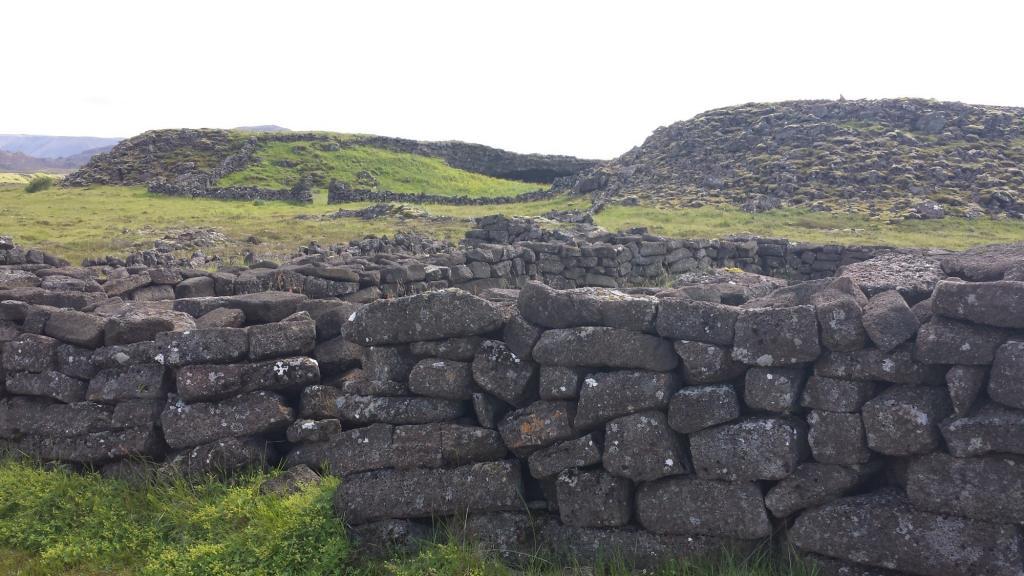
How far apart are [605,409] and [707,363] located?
95 cm

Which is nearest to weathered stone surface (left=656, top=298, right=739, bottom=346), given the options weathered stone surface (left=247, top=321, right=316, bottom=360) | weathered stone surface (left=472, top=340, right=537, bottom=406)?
weathered stone surface (left=472, top=340, right=537, bottom=406)

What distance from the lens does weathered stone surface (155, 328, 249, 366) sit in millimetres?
7930

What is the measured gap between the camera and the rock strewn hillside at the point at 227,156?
2254 inches

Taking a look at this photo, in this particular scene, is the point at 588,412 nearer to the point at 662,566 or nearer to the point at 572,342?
the point at 572,342

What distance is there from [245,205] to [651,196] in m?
24.4

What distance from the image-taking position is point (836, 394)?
5738mm

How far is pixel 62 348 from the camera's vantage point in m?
→ 8.77

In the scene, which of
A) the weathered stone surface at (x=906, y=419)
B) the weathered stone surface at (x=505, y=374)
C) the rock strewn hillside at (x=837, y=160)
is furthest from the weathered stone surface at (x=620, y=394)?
the rock strewn hillside at (x=837, y=160)

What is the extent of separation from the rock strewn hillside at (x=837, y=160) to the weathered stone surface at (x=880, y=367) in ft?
105

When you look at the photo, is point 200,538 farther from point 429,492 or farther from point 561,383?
point 561,383

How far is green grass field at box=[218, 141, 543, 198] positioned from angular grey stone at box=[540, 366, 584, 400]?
4696 cm

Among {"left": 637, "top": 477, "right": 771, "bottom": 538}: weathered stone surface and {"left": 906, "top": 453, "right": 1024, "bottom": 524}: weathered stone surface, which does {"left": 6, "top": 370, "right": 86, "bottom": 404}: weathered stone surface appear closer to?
{"left": 637, "top": 477, "right": 771, "bottom": 538}: weathered stone surface

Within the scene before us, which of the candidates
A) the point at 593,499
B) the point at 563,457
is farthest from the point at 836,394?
the point at 563,457

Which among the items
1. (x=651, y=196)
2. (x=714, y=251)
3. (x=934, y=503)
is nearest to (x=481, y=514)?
(x=934, y=503)
